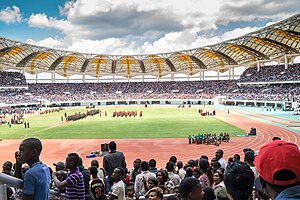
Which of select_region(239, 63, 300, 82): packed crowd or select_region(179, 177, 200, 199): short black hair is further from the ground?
select_region(239, 63, 300, 82): packed crowd

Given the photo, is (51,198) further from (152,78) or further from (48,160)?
(152,78)

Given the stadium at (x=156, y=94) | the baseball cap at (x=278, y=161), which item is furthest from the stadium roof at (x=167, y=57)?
the baseball cap at (x=278, y=161)

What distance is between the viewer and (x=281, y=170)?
2.32 metres

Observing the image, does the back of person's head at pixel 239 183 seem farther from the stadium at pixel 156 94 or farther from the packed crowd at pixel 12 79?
the packed crowd at pixel 12 79

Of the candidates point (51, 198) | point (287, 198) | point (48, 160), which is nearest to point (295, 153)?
point (287, 198)

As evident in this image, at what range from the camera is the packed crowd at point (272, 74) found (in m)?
77.4

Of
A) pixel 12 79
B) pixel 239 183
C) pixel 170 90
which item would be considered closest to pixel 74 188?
pixel 239 183

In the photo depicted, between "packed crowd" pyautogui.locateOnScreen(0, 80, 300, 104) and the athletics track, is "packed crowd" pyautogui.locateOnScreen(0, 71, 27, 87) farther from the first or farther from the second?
the athletics track

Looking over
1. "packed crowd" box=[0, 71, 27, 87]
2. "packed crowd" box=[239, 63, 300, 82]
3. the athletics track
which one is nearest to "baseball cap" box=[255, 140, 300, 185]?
the athletics track

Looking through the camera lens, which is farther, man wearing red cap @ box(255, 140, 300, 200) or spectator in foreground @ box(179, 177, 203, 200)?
spectator in foreground @ box(179, 177, 203, 200)

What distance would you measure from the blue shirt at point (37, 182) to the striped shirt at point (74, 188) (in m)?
1.38

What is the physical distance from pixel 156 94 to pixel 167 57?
1657 cm

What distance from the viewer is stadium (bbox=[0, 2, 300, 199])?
34.8m

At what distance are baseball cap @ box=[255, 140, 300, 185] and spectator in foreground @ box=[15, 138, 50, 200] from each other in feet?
9.11
